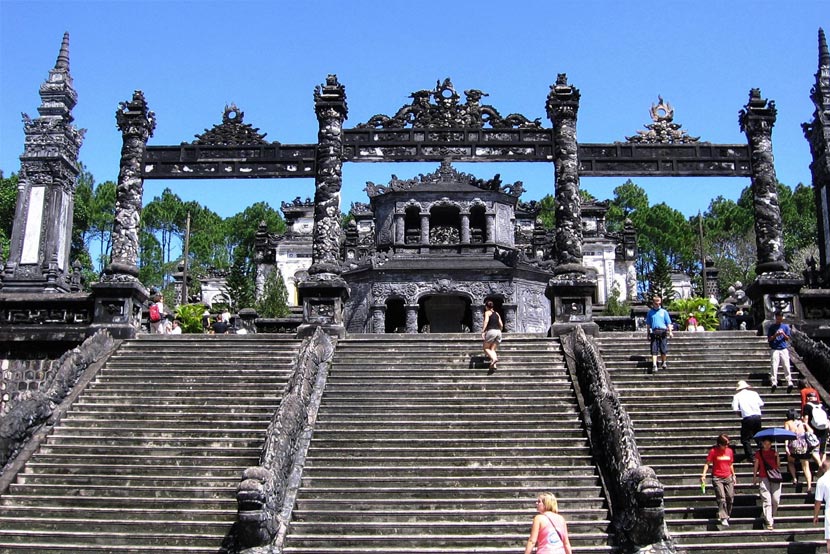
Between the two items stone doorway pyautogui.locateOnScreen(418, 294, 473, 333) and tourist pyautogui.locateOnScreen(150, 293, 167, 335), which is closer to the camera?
tourist pyautogui.locateOnScreen(150, 293, 167, 335)

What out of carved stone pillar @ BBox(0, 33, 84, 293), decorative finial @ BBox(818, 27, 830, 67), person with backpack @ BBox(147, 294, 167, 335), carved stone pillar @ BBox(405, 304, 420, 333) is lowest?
person with backpack @ BBox(147, 294, 167, 335)

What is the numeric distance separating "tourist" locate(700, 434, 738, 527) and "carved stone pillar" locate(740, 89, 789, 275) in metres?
9.18

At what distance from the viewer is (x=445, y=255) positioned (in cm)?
3344

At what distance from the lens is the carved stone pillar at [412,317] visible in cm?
3062

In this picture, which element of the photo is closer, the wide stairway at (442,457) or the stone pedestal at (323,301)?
the wide stairway at (442,457)

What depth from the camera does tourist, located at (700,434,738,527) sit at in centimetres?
1067

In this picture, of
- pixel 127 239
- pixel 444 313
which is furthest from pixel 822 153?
pixel 127 239

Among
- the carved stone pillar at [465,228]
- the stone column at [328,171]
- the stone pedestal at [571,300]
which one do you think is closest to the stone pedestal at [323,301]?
the stone column at [328,171]

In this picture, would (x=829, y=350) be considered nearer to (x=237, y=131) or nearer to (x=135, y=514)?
(x=135, y=514)

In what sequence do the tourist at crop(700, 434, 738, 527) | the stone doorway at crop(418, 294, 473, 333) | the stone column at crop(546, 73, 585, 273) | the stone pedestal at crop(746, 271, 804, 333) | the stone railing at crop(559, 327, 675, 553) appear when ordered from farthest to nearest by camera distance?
the stone doorway at crop(418, 294, 473, 333)
the stone column at crop(546, 73, 585, 273)
the stone pedestal at crop(746, 271, 804, 333)
the tourist at crop(700, 434, 738, 527)
the stone railing at crop(559, 327, 675, 553)

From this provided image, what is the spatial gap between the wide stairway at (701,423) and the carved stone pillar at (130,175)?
37.3ft

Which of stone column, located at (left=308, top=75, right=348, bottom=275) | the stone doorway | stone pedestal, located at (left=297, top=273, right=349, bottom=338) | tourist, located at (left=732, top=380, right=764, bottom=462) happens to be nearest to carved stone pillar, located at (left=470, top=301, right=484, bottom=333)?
the stone doorway

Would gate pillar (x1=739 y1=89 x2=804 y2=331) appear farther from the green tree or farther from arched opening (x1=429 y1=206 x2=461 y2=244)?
the green tree

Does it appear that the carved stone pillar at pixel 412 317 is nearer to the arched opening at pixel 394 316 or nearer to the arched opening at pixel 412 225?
the arched opening at pixel 394 316
